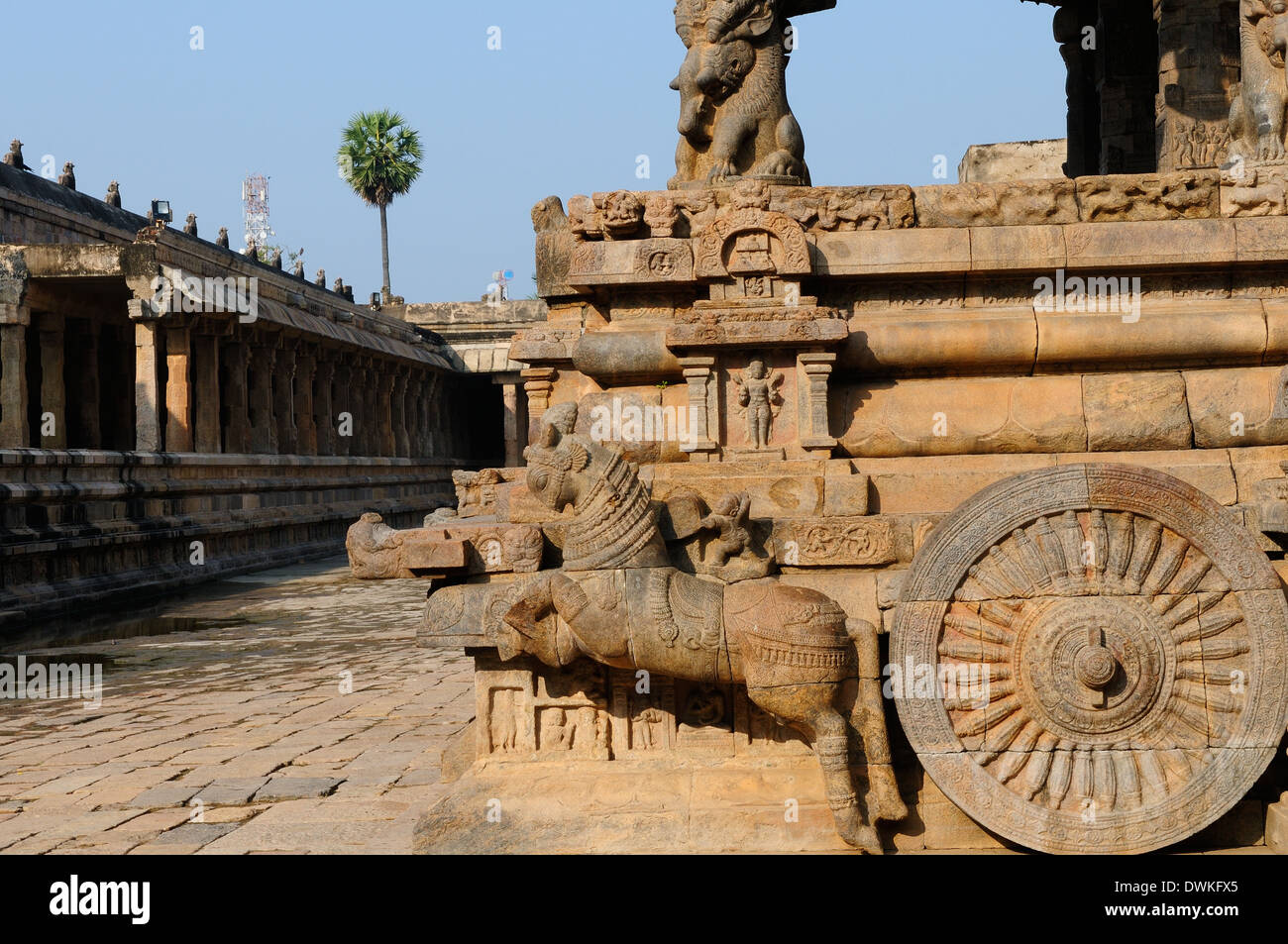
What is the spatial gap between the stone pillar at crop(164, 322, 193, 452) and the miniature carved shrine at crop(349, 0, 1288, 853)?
51.6 ft

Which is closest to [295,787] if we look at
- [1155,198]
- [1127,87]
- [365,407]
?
[1155,198]

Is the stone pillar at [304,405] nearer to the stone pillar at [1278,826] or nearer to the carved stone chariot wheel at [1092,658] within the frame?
the carved stone chariot wheel at [1092,658]

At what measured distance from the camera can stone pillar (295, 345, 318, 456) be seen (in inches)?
1100

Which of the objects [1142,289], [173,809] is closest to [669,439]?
[1142,289]

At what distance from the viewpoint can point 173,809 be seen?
6.54 meters

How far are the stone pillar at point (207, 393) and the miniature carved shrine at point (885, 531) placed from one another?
16975 millimetres

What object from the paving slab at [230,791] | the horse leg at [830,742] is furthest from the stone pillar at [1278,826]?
the paving slab at [230,791]

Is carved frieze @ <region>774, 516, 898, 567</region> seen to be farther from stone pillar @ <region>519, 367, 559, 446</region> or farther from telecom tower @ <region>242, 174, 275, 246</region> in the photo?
telecom tower @ <region>242, 174, 275, 246</region>

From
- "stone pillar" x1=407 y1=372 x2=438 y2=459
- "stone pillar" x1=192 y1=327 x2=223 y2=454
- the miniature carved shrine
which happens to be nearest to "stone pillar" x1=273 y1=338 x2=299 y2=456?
"stone pillar" x1=192 y1=327 x2=223 y2=454

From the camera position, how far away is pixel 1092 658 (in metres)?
4.75

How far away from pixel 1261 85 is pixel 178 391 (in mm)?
17931

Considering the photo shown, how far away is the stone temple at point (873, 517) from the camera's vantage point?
483 centimetres

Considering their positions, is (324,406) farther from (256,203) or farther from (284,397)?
(256,203)

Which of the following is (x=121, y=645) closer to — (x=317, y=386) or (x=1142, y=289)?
(x=1142, y=289)
